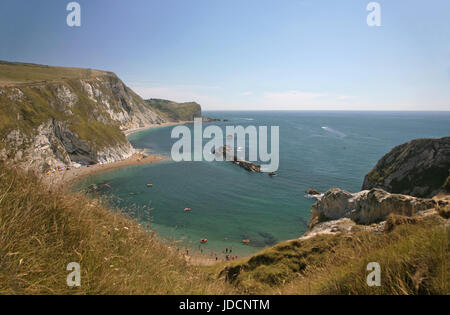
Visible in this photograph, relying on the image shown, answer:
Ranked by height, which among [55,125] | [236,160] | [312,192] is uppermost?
[55,125]

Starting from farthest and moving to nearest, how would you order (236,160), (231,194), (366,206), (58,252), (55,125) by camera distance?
(236,160)
(55,125)
(231,194)
(366,206)
(58,252)

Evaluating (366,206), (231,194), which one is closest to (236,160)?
(231,194)

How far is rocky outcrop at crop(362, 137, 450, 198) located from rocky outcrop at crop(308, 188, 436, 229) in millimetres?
10963

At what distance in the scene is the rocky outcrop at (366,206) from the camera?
1379 centimetres

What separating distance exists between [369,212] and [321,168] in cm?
5107

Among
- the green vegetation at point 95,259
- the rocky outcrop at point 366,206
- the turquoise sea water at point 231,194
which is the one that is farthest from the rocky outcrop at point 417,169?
the green vegetation at point 95,259

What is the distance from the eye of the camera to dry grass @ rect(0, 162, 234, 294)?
3.06 metres

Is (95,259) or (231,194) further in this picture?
(231,194)

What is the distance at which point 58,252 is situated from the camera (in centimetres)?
370

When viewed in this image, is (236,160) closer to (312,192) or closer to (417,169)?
(312,192)

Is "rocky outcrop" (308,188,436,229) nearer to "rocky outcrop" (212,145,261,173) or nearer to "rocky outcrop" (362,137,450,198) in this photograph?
"rocky outcrop" (362,137,450,198)

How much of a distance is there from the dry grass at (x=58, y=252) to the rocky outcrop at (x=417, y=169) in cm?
2969

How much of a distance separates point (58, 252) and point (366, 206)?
758 inches
